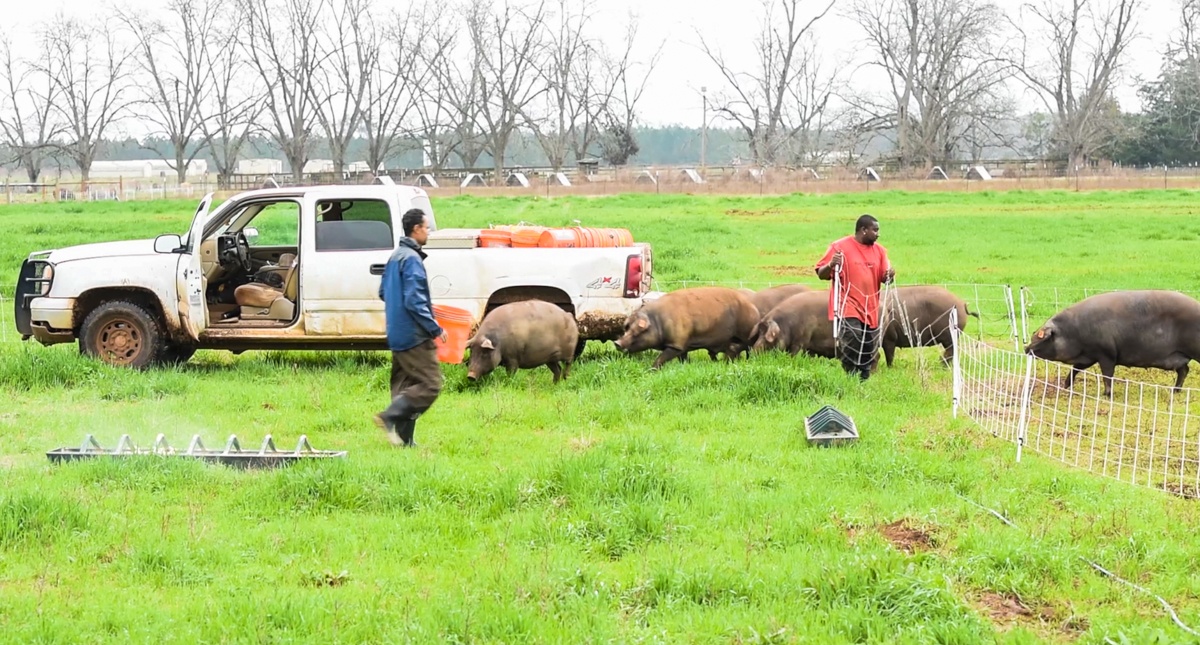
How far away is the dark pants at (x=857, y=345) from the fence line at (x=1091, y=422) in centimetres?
90

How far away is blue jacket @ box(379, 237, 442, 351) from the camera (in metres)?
8.62

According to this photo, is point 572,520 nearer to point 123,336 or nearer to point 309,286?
point 309,286

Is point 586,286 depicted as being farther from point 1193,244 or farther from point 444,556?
point 1193,244

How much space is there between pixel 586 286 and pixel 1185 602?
7.24m

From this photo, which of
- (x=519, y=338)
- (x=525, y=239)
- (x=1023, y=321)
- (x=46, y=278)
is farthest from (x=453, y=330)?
(x=1023, y=321)

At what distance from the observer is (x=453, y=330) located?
11.7 meters

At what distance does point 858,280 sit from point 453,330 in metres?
3.79

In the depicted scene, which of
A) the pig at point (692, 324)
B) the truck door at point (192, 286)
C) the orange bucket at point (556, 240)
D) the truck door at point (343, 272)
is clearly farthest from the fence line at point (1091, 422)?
the truck door at point (192, 286)

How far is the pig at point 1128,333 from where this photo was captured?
11.0 metres

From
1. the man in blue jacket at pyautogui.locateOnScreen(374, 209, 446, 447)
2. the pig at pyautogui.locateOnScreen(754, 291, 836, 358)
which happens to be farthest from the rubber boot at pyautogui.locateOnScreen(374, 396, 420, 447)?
the pig at pyautogui.locateOnScreen(754, 291, 836, 358)

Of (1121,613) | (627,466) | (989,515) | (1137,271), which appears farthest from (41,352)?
(1137,271)

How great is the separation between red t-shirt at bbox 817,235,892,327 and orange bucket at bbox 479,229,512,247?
323 cm

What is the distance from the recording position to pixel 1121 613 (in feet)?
18.3

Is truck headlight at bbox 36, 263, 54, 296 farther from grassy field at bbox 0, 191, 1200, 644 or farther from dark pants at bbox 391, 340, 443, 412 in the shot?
dark pants at bbox 391, 340, 443, 412
